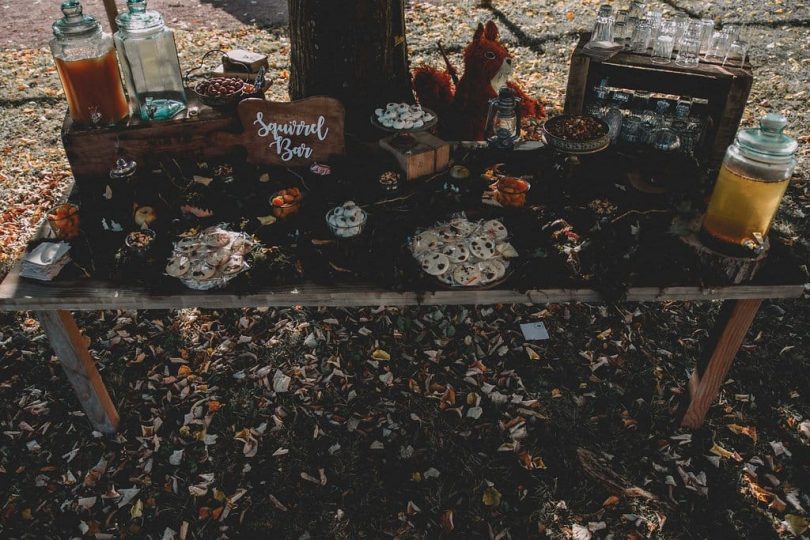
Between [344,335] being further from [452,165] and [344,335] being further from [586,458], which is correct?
[586,458]

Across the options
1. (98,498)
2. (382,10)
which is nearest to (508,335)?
(382,10)

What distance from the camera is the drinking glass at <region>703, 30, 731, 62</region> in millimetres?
4703

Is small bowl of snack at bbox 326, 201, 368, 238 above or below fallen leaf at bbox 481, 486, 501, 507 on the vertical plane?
above

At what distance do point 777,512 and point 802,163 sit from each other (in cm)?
378

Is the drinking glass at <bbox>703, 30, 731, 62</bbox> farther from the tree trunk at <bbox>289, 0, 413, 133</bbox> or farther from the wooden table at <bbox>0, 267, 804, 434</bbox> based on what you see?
the wooden table at <bbox>0, 267, 804, 434</bbox>

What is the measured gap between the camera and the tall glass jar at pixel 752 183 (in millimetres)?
2395

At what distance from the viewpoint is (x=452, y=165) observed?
339 cm

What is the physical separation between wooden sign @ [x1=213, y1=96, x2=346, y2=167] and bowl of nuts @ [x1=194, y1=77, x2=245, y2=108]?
100 mm

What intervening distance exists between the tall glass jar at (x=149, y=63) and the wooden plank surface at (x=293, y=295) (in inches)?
43.2

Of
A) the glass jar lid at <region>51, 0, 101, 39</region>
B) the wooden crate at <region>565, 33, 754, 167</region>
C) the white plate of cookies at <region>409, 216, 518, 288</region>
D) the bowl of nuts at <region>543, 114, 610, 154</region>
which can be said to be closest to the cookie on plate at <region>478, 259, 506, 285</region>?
the white plate of cookies at <region>409, 216, 518, 288</region>

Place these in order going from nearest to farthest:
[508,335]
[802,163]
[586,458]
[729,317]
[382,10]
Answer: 1. [729,317]
2. [586,458]
3. [382,10]
4. [508,335]
5. [802,163]

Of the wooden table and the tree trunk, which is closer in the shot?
the wooden table

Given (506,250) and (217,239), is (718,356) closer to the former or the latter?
(506,250)

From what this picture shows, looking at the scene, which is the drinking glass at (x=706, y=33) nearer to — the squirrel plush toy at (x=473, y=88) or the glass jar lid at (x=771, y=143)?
the squirrel plush toy at (x=473, y=88)
